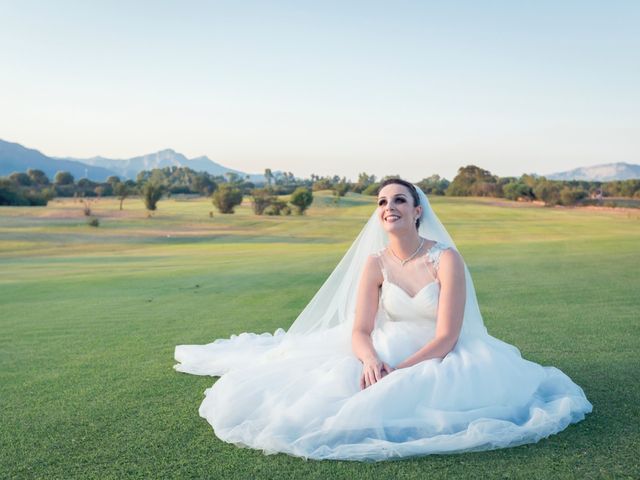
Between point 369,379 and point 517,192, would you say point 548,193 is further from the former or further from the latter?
point 369,379

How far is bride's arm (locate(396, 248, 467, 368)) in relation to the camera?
4.81 m

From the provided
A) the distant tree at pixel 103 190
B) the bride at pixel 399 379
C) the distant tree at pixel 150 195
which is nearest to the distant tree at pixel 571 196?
the distant tree at pixel 150 195

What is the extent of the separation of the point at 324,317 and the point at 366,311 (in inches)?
46.3

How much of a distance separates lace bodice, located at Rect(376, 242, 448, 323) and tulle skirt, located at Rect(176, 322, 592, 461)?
12 cm

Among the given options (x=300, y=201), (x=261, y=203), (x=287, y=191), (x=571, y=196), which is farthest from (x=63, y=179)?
(x=571, y=196)

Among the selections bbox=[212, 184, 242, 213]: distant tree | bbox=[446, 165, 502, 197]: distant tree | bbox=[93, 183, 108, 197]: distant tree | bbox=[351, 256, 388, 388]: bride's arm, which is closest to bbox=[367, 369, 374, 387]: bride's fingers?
bbox=[351, 256, 388, 388]: bride's arm

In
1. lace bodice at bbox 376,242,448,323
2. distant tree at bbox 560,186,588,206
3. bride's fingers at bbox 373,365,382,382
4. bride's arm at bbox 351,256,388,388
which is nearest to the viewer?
bride's fingers at bbox 373,365,382,382

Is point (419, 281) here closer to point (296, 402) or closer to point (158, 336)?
point (296, 402)

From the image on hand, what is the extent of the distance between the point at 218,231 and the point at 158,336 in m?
37.4

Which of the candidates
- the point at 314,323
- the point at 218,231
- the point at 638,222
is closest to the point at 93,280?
the point at 314,323

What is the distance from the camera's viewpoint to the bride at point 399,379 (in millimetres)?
4059

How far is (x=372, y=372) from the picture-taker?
182 inches

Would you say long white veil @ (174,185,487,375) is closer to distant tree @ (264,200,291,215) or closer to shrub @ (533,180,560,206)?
distant tree @ (264,200,291,215)

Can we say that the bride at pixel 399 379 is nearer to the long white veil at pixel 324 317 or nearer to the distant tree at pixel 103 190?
the long white veil at pixel 324 317
